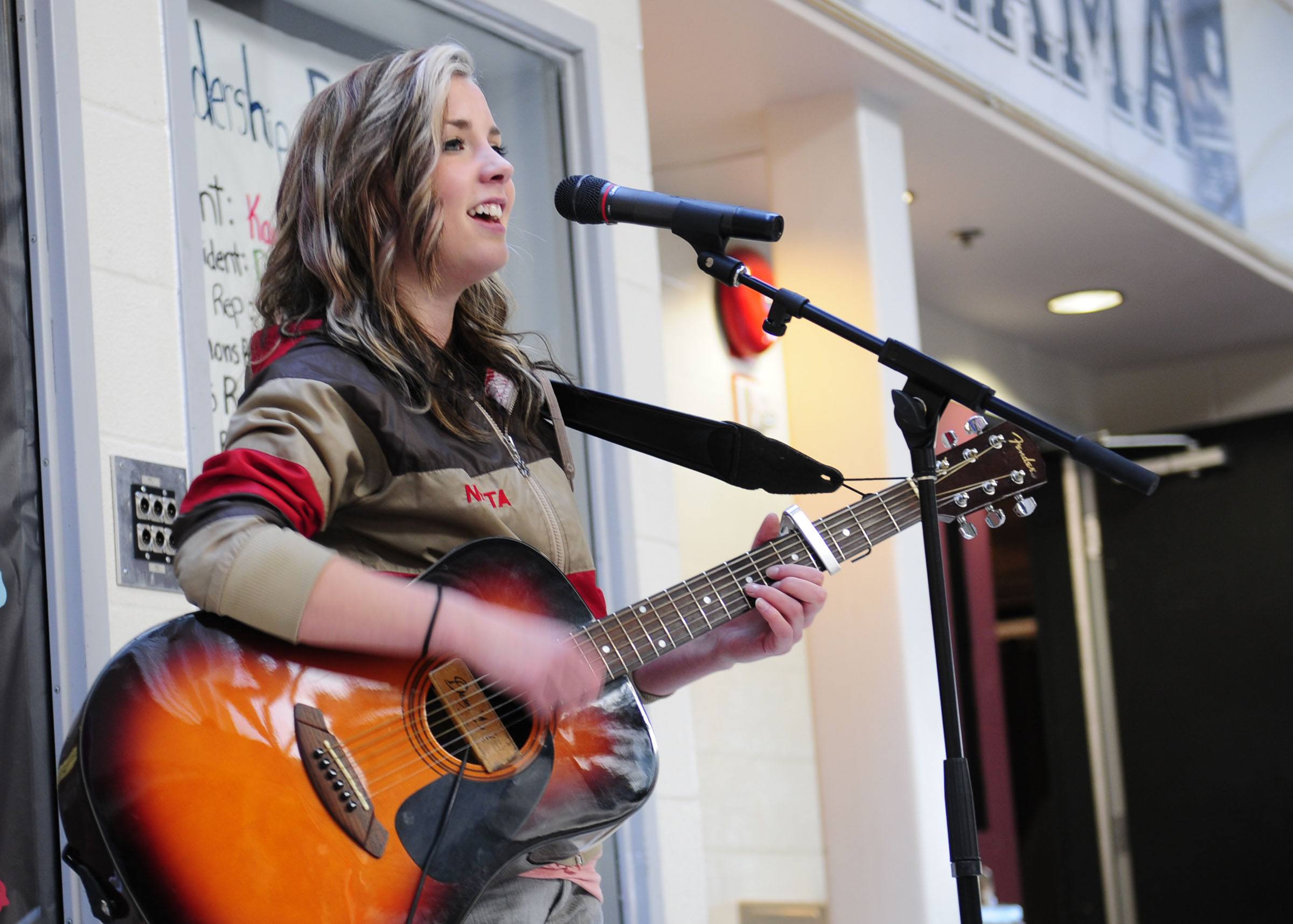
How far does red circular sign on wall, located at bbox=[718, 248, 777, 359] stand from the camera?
4.68 metres

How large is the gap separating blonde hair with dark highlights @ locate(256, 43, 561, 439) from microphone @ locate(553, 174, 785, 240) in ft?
0.61

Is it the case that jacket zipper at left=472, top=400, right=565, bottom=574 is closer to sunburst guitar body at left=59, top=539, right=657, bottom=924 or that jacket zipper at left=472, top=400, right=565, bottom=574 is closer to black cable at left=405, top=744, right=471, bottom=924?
sunburst guitar body at left=59, top=539, right=657, bottom=924

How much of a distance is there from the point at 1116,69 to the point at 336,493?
3935 mm

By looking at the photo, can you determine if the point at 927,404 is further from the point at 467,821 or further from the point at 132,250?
the point at 132,250

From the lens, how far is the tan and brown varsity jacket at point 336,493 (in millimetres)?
1365

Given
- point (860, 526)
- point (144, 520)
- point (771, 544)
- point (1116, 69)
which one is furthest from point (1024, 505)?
point (1116, 69)

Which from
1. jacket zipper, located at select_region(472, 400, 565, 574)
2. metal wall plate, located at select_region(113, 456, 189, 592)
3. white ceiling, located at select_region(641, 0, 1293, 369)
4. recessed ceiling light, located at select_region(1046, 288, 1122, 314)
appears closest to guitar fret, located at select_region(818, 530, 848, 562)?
jacket zipper, located at select_region(472, 400, 565, 574)

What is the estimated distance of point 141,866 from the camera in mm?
1339

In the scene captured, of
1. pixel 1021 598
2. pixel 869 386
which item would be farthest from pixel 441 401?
pixel 1021 598

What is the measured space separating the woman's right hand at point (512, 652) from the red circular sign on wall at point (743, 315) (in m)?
3.19

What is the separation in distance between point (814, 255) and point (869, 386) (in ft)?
1.25

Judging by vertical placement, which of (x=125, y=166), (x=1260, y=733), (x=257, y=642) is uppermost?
(x=125, y=166)

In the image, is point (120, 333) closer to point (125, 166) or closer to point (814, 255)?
point (125, 166)

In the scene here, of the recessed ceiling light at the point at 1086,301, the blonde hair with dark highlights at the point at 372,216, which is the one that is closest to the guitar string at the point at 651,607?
the blonde hair with dark highlights at the point at 372,216
